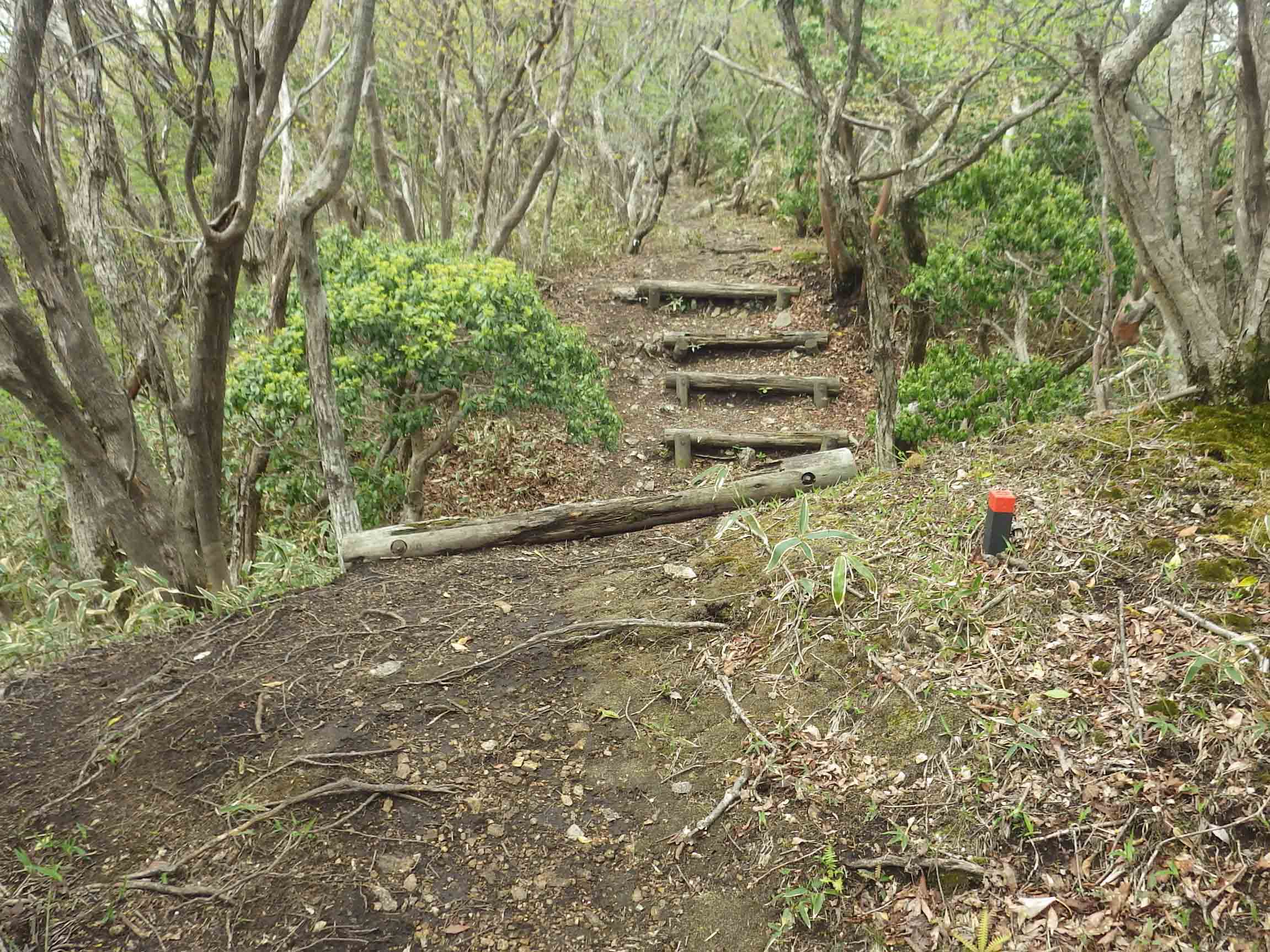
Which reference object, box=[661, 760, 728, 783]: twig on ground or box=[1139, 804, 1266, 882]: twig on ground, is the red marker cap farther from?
box=[661, 760, 728, 783]: twig on ground

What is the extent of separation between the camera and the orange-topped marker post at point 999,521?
113 inches

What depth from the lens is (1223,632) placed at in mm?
2262

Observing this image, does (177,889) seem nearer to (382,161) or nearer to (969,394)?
(969,394)

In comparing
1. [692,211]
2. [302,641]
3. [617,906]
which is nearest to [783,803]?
[617,906]

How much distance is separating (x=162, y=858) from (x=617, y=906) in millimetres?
1344

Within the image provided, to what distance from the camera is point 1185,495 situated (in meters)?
2.93

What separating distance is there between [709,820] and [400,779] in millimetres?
1033

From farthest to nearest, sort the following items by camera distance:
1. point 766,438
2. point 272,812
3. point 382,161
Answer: point 382,161, point 766,438, point 272,812

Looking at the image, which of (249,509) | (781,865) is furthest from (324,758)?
(249,509)

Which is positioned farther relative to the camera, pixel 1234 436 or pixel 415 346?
→ pixel 415 346

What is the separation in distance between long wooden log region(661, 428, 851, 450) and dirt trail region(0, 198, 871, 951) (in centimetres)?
415

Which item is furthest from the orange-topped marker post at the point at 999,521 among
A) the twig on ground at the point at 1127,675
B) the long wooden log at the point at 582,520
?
the long wooden log at the point at 582,520

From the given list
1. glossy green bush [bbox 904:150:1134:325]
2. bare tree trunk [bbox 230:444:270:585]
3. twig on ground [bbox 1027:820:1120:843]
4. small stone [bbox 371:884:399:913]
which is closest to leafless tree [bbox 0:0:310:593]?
bare tree trunk [bbox 230:444:270:585]

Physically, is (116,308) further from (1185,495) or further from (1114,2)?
(1114,2)
